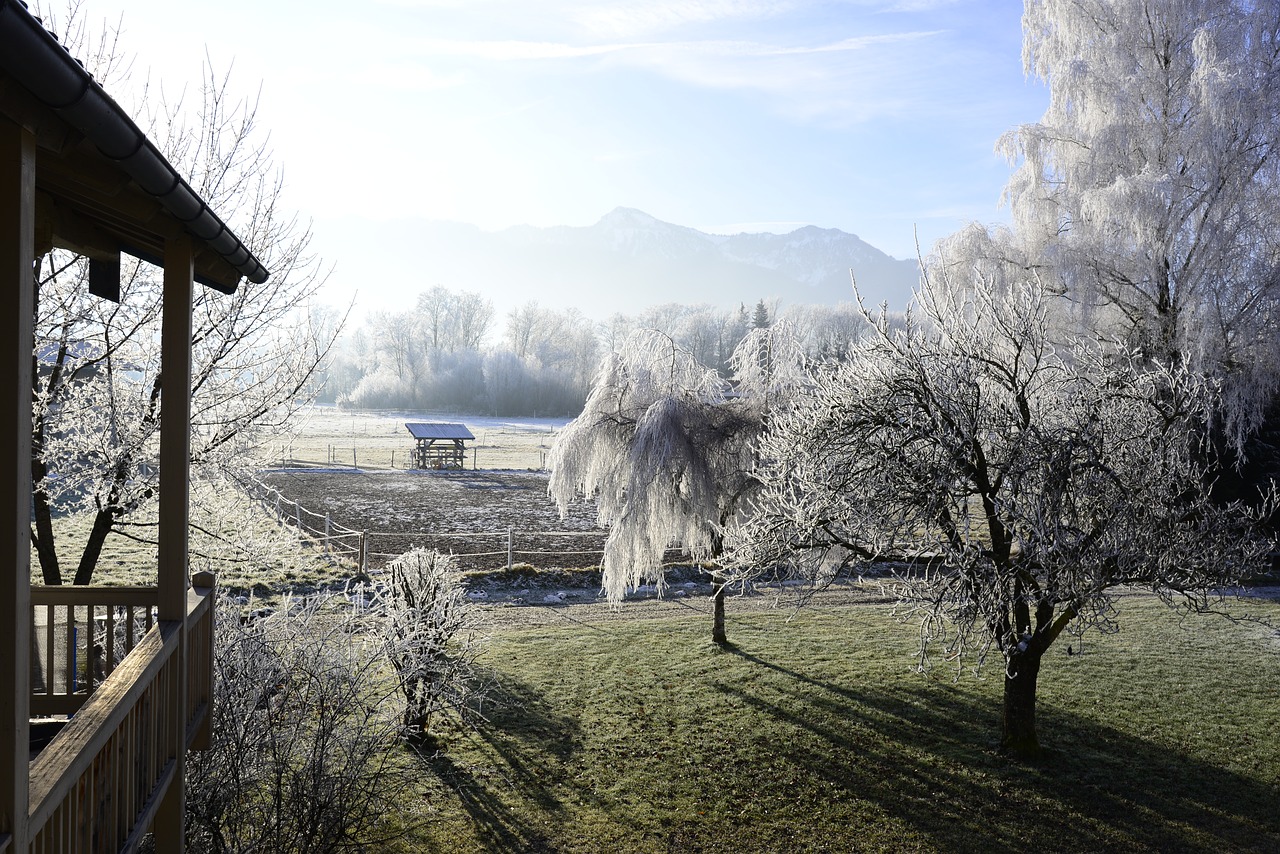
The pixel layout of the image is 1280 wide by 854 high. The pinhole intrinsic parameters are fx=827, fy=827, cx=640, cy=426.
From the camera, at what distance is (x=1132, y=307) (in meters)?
15.4

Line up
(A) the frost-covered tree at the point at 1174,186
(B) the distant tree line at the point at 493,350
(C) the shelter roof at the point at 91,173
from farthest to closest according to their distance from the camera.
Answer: (B) the distant tree line at the point at 493,350, (A) the frost-covered tree at the point at 1174,186, (C) the shelter roof at the point at 91,173

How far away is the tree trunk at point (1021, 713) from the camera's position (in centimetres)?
850

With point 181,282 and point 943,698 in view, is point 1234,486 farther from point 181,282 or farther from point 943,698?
point 181,282

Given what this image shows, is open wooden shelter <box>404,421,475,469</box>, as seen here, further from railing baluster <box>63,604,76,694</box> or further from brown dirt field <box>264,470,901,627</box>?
railing baluster <box>63,604,76,694</box>

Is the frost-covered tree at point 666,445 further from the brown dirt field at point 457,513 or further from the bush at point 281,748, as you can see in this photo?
the bush at point 281,748

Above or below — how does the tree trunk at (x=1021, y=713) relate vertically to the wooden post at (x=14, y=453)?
below

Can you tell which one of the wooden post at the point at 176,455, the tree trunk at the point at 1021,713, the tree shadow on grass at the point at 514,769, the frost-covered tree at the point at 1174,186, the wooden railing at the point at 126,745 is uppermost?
the frost-covered tree at the point at 1174,186

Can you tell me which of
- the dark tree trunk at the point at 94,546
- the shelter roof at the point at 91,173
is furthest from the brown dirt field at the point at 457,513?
the shelter roof at the point at 91,173

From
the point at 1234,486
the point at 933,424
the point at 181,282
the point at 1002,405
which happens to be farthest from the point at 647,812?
the point at 1234,486

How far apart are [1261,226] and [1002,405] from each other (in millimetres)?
9917

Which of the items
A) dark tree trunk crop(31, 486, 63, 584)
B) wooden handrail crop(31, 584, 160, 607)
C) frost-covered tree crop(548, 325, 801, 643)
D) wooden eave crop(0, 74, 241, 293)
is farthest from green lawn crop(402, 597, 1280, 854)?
wooden eave crop(0, 74, 241, 293)

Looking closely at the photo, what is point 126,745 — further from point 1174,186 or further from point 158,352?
point 1174,186

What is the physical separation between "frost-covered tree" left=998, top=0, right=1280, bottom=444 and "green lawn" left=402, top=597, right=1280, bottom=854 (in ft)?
18.2

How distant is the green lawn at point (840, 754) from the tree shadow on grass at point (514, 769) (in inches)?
0.9
